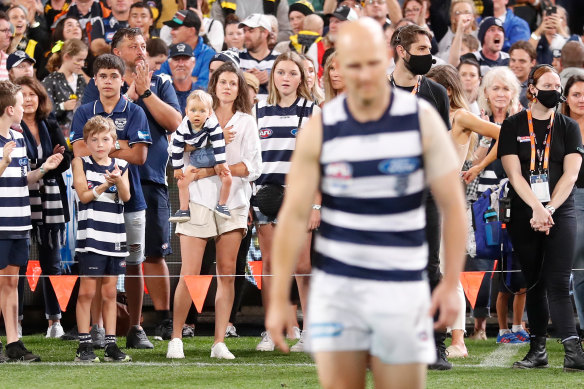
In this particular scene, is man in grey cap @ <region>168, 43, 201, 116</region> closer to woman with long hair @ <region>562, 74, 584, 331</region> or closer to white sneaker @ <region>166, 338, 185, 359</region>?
white sneaker @ <region>166, 338, 185, 359</region>

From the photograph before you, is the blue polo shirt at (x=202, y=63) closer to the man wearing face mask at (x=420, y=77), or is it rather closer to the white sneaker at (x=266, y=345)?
the white sneaker at (x=266, y=345)

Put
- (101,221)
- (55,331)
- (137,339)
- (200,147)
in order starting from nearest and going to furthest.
Answer: (101,221), (200,147), (137,339), (55,331)

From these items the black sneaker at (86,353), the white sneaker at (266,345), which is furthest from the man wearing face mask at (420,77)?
the black sneaker at (86,353)

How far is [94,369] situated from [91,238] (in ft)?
3.41

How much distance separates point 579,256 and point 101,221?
4.09 meters

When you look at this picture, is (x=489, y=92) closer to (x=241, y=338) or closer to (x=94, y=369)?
(x=241, y=338)

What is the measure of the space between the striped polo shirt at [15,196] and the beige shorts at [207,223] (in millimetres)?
1243

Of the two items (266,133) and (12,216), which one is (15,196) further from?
(266,133)

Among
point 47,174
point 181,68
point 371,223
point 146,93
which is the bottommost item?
point 47,174

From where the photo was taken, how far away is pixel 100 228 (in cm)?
810

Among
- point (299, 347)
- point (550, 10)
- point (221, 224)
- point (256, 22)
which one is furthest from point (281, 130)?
point (550, 10)

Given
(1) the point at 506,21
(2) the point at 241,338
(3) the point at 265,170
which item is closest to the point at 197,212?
(3) the point at 265,170

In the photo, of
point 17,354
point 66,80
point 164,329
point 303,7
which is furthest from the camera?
point 303,7

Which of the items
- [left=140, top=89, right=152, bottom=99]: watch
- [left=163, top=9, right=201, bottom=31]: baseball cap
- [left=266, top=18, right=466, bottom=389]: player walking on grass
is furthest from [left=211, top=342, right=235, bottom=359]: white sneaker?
[left=163, top=9, right=201, bottom=31]: baseball cap
